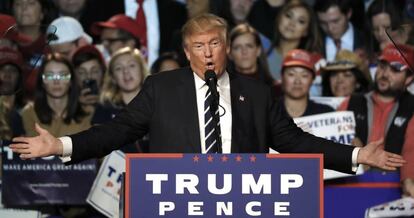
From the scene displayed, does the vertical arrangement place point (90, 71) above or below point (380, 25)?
below

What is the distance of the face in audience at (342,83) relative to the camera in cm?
909

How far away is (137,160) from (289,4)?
184 inches

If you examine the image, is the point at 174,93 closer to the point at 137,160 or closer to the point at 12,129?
the point at 137,160

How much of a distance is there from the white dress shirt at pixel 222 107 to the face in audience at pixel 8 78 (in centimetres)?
278

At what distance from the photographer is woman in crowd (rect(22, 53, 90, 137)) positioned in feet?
27.7

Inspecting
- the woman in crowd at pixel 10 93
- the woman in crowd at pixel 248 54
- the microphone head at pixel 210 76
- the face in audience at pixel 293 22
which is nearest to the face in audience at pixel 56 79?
the woman in crowd at pixel 10 93

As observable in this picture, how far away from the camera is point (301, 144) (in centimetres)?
546

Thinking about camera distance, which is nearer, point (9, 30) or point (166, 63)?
point (9, 30)

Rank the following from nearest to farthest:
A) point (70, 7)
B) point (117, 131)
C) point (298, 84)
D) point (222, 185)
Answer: point (222, 185), point (117, 131), point (298, 84), point (70, 7)

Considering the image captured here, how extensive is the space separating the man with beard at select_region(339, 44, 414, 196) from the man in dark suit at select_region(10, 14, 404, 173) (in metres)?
2.72

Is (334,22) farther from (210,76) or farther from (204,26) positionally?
(210,76)

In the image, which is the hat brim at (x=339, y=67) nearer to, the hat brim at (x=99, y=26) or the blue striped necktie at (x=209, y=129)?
the hat brim at (x=99, y=26)

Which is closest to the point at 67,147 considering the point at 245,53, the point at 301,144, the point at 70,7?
the point at 301,144

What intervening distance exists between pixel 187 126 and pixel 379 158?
35.1 inches
